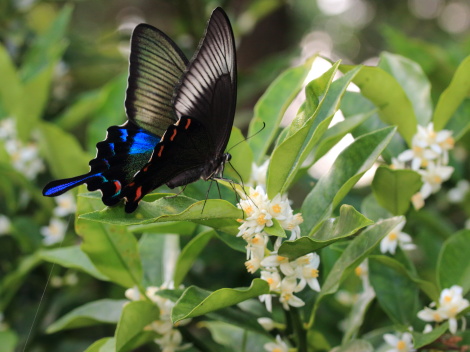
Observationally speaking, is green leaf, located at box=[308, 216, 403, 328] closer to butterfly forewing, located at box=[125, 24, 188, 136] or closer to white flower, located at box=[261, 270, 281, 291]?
white flower, located at box=[261, 270, 281, 291]

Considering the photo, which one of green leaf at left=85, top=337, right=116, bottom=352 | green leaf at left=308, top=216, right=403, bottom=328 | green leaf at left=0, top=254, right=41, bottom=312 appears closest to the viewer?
green leaf at left=308, top=216, right=403, bottom=328

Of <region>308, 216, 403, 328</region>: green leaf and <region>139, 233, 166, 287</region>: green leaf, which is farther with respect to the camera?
<region>139, 233, 166, 287</region>: green leaf

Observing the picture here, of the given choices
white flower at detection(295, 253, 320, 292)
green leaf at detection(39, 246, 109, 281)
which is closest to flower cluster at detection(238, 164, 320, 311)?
white flower at detection(295, 253, 320, 292)

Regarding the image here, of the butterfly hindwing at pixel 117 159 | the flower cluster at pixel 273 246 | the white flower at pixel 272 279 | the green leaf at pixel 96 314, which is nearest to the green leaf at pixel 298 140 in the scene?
the flower cluster at pixel 273 246

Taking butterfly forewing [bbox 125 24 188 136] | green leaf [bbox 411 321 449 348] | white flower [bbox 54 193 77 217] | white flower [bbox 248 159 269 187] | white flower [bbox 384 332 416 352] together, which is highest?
butterfly forewing [bbox 125 24 188 136]

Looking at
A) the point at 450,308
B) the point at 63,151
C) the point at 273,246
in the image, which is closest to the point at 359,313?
the point at 450,308

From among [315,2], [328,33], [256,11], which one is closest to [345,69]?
[256,11]

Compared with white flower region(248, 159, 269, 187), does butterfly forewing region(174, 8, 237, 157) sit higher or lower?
higher
